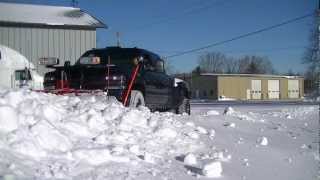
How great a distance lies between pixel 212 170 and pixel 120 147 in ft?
4.03

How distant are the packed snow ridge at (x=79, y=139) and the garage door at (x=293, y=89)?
241 ft

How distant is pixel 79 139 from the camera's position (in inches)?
267

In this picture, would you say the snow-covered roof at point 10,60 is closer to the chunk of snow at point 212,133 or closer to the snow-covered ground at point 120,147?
the snow-covered ground at point 120,147

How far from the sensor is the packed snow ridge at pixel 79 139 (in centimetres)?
570

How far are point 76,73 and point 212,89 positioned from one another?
63755mm

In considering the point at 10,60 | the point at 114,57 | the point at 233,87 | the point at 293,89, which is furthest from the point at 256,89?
the point at 114,57

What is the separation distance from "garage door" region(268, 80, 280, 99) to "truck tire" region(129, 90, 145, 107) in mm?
68292

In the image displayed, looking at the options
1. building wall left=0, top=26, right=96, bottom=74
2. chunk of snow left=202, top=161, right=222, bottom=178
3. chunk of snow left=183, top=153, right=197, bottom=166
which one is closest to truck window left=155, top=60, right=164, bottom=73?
chunk of snow left=183, top=153, right=197, bottom=166

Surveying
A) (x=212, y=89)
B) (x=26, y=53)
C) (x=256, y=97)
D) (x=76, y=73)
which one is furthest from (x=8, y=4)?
(x=256, y=97)

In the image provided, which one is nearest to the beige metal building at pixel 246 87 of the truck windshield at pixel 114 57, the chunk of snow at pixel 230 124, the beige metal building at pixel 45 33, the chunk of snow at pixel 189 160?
the beige metal building at pixel 45 33

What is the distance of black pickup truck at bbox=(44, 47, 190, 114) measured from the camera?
1055 cm

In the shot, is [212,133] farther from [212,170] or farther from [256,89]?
[256,89]

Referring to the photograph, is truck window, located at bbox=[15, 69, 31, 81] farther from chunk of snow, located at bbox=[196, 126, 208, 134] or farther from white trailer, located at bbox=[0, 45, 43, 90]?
chunk of snow, located at bbox=[196, 126, 208, 134]

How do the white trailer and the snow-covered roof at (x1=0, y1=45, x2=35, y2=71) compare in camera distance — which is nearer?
the white trailer
